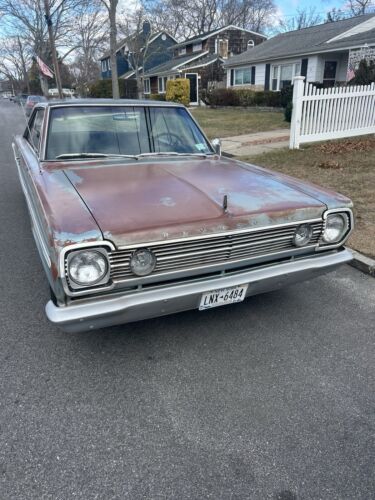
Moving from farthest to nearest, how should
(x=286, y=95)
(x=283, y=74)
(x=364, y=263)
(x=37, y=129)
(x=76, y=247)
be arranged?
(x=283, y=74) → (x=286, y=95) → (x=37, y=129) → (x=364, y=263) → (x=76, y=247)

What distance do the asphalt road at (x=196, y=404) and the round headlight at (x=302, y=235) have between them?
728 mm

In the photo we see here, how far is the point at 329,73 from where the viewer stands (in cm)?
2267

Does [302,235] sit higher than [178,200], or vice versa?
[178,200]

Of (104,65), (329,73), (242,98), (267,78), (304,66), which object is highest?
(104,65)

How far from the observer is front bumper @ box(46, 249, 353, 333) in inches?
87.0

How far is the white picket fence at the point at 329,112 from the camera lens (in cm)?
952

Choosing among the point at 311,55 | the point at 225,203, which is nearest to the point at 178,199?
the point at 225,203

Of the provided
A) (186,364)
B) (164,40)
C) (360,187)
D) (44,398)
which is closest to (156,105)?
(186,364)

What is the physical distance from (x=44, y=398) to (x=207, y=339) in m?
1.18

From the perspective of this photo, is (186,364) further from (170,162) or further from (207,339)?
(170,162)

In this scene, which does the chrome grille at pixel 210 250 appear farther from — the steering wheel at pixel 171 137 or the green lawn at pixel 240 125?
the green lawn at pixel 240 125

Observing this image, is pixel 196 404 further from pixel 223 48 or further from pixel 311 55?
pixel 223 48

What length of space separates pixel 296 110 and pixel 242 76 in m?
21.9

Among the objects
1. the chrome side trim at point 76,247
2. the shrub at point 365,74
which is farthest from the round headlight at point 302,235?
the shrub at point 365,74
